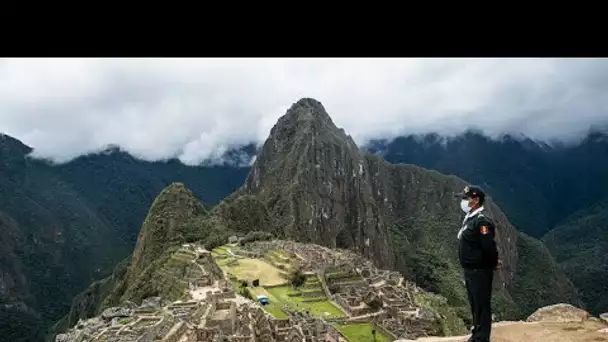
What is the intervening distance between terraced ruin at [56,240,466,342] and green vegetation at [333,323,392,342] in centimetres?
6

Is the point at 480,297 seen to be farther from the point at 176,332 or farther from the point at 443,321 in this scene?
the point at 443,321

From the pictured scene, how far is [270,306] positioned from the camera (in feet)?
103

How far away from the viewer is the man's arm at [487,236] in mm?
6805

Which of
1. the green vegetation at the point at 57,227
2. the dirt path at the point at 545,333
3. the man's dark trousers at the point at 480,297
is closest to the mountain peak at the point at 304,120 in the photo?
the green vegetation at the point at 57,227

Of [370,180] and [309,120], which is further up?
A: [309,120]

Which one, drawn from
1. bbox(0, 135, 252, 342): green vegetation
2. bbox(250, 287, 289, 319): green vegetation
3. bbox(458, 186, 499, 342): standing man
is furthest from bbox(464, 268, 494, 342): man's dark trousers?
bbox(0, 135, 252, 342): green vegetation

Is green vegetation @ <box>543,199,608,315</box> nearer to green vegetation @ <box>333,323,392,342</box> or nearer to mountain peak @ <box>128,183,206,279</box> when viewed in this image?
mountain peak @ <box>128,183,206,279</box>

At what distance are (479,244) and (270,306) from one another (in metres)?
25.7

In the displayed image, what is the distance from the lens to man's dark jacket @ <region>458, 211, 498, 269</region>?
6825 mm
